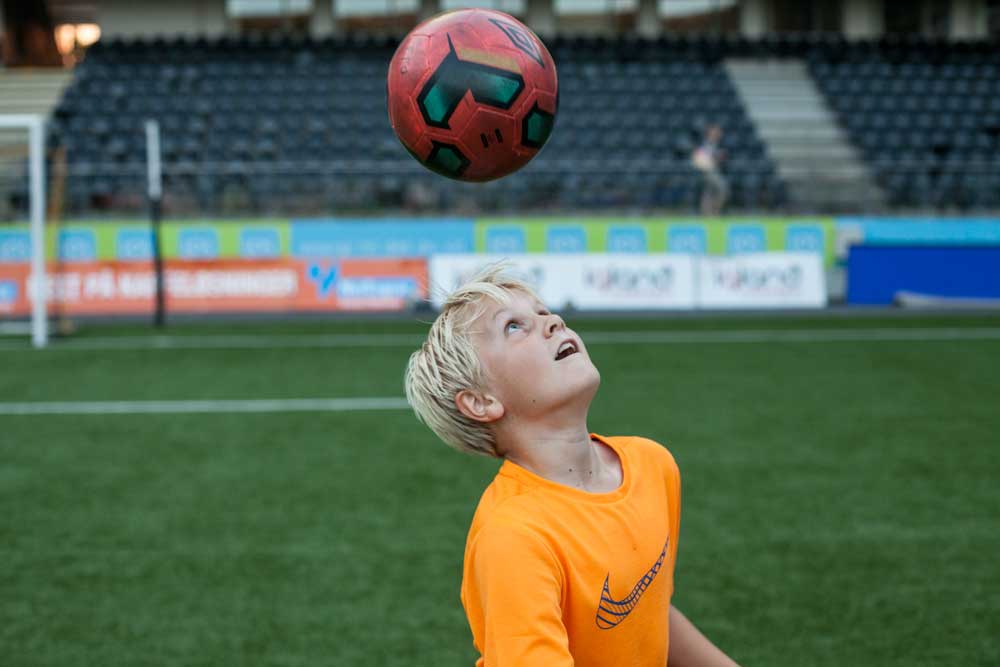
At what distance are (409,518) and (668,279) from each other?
909 cm

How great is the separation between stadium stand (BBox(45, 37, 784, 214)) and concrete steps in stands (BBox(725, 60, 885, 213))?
571mm

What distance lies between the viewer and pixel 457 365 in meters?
1.85

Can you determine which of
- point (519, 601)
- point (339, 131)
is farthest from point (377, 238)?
point (519, 601)

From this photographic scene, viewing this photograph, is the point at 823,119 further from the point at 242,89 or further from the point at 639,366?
the point at 639,366

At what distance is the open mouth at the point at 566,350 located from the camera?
184 cm

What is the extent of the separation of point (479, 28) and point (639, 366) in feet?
22.8

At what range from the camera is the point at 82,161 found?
17.5 m

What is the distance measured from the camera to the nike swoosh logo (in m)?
Answer: 1.79

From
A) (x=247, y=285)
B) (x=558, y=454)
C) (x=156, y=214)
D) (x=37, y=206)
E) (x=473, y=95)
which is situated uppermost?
(x=473, y=95)

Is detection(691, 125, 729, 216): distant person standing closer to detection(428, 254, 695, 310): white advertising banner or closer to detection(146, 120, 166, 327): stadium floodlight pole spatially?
detection(428, 254, 695, 310): white advertising banner

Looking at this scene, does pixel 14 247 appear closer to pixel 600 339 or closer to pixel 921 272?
pixel 600 339

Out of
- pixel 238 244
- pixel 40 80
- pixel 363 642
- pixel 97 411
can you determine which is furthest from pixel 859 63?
pixel 363 642

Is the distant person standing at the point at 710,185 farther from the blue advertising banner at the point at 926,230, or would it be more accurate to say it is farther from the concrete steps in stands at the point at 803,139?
the blue advertising banner at the point at 926,230

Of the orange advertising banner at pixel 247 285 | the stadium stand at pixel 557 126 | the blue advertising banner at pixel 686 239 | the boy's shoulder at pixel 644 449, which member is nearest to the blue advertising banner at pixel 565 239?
the stadium stand at pixel 557 126
